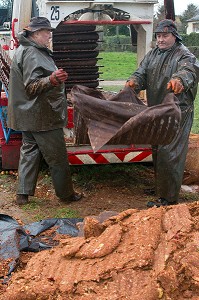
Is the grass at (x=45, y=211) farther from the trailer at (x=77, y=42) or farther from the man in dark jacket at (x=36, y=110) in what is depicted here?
the trailer at (x=77, y=42)

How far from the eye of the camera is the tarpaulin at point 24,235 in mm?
4367

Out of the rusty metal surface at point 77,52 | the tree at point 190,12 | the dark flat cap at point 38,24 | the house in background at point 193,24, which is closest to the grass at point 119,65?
the rusty metal surface at point 77,52

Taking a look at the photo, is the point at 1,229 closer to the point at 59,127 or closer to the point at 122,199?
the point at 59,127

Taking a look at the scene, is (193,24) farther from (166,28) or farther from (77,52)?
(166,28)

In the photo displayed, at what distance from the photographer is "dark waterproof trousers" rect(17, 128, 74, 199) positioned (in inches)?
232

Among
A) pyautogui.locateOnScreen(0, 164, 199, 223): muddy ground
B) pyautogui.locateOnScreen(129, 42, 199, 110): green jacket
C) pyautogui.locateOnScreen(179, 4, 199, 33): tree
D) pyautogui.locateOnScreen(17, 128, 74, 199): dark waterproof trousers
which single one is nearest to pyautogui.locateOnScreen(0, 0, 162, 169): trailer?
pyautogui.locateOnScreen(17, 128, 74, 199): dark waterproof trousers

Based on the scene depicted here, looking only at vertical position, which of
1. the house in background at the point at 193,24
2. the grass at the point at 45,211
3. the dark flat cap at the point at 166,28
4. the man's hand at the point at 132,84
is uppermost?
the house in background at the point at 193,24

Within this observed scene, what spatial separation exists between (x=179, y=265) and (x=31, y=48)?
3115 mm

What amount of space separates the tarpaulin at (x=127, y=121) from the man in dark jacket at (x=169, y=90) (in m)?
0.47

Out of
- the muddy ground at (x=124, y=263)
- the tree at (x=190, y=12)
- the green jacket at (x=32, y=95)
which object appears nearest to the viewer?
the muddy ground at (x=124, y=263)

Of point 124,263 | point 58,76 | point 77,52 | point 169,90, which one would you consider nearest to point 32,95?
point 58,76

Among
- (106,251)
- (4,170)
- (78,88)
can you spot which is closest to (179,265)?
(106,251)

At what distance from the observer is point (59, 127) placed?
5.87m

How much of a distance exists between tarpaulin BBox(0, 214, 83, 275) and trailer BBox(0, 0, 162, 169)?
1.08m
